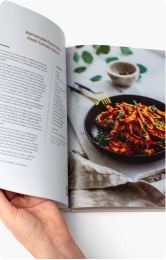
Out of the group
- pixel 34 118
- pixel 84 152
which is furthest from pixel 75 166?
pixel 34 118

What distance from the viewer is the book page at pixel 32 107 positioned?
0.43 meters

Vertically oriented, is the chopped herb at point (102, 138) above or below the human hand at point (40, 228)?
above

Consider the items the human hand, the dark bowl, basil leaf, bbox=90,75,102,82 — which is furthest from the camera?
basil leaf, bbox=90,75,102,82

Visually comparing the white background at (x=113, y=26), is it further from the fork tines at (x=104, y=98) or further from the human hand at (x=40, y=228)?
the fork tines at (x=104, y=98)

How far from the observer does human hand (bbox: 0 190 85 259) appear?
0.41 meters

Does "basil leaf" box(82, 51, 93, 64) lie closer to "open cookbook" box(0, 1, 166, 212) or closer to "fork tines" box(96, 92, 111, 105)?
"open cookbook" box(0, 1, 166, 212)

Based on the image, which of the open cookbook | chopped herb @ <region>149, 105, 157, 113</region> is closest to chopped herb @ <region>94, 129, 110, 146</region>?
the open cookbook

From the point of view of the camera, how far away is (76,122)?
0.58m

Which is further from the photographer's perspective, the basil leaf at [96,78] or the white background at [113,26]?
the basil leaf at [96,78]

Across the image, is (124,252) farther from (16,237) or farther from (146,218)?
(16,237)

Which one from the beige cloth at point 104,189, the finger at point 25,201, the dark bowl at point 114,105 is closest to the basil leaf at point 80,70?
the dark bowl at point 114,105

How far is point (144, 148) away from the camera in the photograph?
0.55 metres

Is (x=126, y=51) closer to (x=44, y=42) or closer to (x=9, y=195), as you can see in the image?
(x=44, y=42)

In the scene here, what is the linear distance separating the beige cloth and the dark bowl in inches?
1.6
